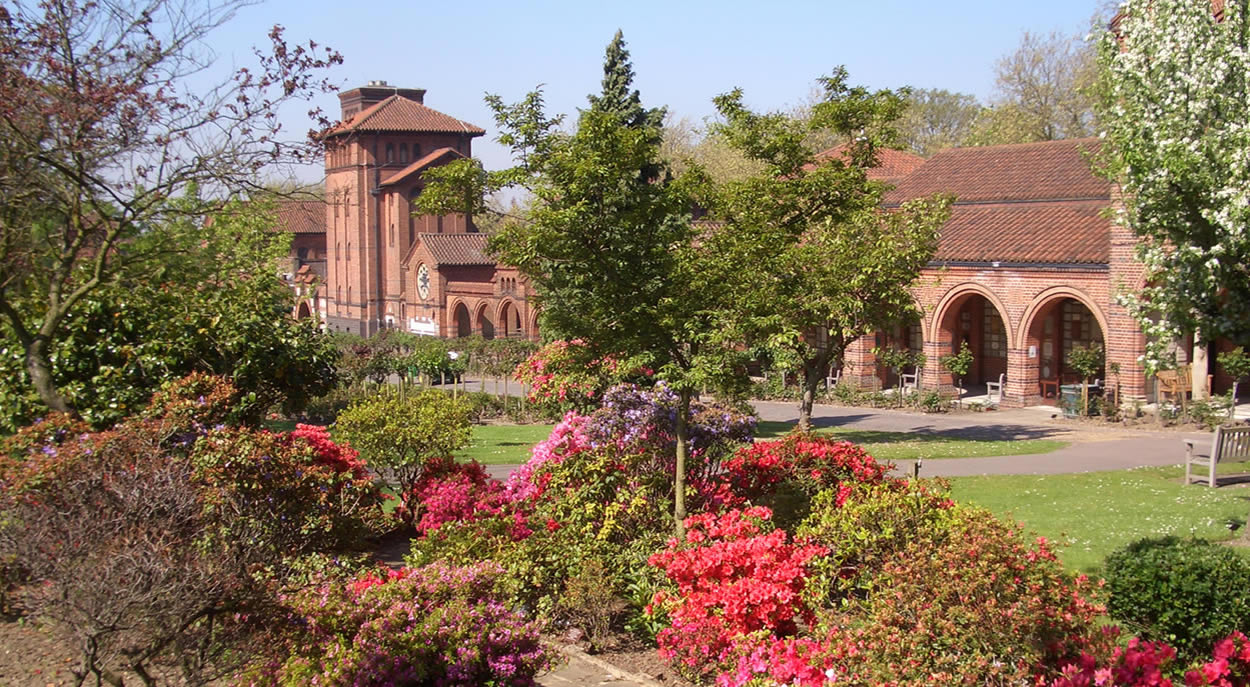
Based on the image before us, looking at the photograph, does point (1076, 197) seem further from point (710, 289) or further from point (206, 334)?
point (206, 334)

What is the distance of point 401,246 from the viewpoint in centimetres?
6088

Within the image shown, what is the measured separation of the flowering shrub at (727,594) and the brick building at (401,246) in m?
38.3

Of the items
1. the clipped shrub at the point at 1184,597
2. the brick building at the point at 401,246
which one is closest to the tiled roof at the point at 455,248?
the brick building at the point at 401,246

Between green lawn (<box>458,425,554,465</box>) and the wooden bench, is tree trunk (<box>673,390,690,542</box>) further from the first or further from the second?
the wooden bench

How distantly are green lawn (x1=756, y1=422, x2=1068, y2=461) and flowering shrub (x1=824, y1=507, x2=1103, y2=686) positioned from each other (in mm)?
10490

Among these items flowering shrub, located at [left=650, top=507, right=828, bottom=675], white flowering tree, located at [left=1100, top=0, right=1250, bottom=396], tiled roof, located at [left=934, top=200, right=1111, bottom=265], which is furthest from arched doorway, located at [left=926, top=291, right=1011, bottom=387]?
flowering shrub, located at [left=650, top=507, right=828, bottom=675]

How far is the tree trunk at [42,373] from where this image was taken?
991cm

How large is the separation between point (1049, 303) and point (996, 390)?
14.3 ft

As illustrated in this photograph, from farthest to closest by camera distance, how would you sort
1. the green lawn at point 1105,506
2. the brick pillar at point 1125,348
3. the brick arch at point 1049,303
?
1. the brick arch at point 1049,303
2. the brick pillar at point 1125,348
3. the green lawn at point 1105,506

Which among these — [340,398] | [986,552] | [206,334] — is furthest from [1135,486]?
[340,398]

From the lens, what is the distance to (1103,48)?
1065cm

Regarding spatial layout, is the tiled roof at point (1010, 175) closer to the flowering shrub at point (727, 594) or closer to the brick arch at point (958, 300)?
the brick arch at point (958, 300)

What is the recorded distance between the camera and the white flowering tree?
9.37 metres

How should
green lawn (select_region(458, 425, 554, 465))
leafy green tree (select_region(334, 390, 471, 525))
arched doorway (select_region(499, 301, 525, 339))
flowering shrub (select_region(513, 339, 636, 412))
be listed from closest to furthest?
flowering shrub (select_region(513, 339, 636, 412)), leafy green tree (select_region(334, 390, 471, 525)), green lawn (select_region(458, 425, 554, 465)), arched doorway (select_region(499, 301, 525, 339))
